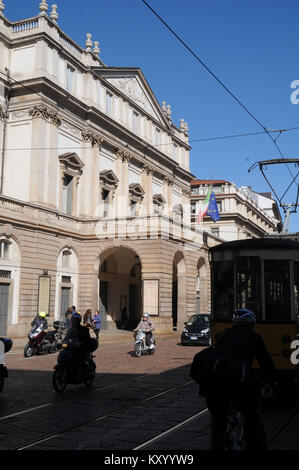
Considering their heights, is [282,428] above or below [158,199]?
below

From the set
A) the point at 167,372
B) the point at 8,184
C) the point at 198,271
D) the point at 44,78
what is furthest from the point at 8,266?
the point at 198,271

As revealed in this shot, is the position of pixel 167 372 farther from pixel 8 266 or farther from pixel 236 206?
pixel 236 206

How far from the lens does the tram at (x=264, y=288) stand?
898 cm

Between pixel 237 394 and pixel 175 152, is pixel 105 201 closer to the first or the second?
pixel 175 152

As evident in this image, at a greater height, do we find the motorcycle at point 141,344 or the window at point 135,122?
the window at point 135,122

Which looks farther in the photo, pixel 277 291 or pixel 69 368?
pixel 69 368

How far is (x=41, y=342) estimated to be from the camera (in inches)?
703

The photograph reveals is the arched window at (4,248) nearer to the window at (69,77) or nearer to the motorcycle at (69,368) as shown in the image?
the window at (69,77)

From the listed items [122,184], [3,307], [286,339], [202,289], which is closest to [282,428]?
[286,339]

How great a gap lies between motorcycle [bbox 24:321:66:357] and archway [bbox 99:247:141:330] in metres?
13.2

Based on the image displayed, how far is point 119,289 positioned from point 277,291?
27.5m

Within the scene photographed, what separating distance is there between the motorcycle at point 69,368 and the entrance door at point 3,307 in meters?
15.0

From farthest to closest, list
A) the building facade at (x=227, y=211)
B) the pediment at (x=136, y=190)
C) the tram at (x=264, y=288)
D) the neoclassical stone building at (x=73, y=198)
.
Answer: the building facade at (x=227, y=211) → the pediment at (x=136, y=190) → the neoclassical stone building at (x=73, y=198) → the tram at (x=264, y=288)

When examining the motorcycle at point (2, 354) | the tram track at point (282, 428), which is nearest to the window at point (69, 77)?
the motorcycle at point (2, 354)
